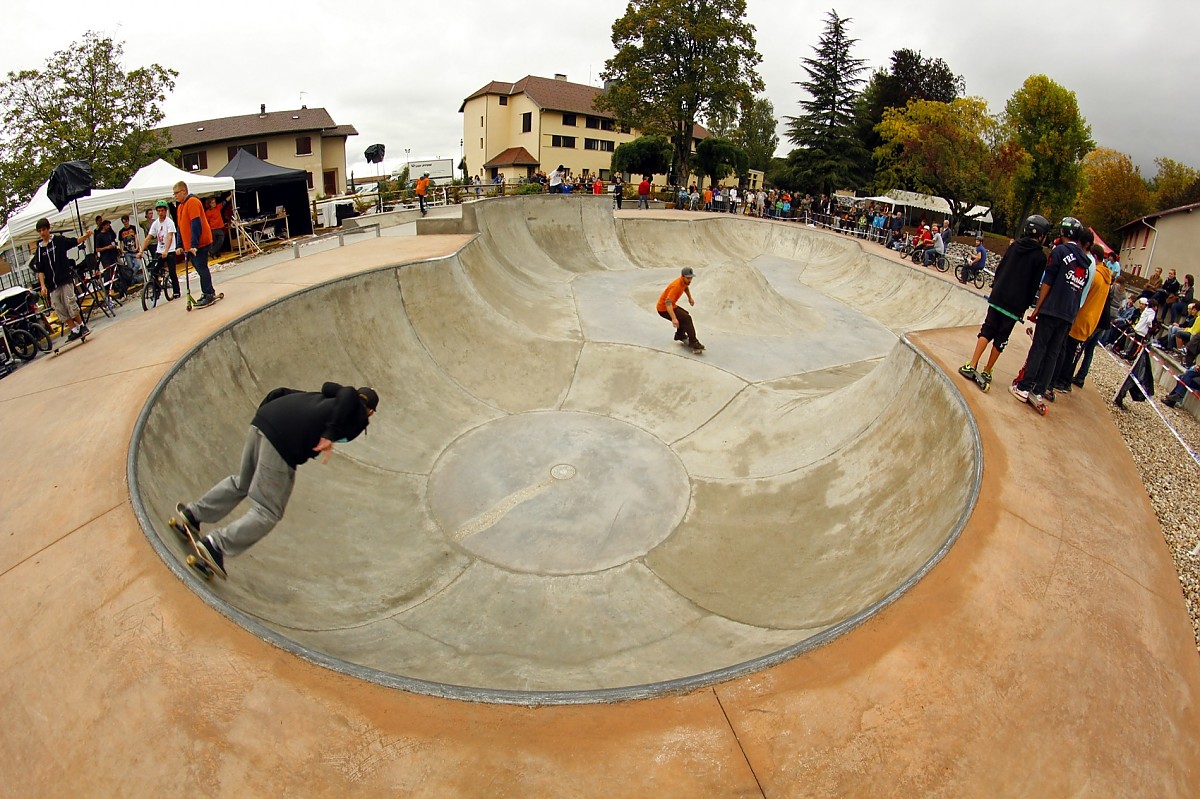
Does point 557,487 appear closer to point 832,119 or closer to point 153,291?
point 153,291

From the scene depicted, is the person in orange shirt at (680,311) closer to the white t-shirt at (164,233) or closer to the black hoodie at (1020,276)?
the black hoodie at (1020,276)

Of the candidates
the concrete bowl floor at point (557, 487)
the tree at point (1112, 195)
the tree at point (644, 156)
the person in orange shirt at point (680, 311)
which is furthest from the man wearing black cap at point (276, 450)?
the tree at point (1112, 195)

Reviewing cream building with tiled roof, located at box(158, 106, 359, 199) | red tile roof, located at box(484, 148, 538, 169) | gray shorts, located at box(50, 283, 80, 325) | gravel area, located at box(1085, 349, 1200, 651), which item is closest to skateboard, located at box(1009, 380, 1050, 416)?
gravel area, located at box(1085, 349, 1200, 651)

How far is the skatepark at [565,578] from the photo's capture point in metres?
2.95

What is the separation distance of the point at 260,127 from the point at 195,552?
A: 53.4 m

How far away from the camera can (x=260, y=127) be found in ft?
155

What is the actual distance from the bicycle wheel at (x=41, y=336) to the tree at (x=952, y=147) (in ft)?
137

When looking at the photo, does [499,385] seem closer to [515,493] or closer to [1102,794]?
[515,493]

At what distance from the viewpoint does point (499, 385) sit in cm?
1128

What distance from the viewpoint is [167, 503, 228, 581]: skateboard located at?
14.2 ft

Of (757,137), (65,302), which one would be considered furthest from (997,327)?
(757,137)

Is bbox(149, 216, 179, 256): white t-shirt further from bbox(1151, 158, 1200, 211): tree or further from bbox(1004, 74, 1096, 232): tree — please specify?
bbox(1151, 158, 1200, 211): tree

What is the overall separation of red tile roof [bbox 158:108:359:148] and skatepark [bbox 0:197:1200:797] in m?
42.4

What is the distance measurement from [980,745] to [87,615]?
494cm
